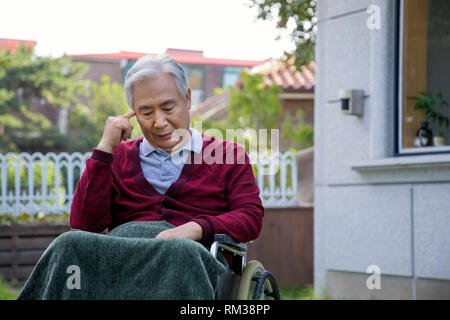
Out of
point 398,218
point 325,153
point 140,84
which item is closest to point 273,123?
point 325,153

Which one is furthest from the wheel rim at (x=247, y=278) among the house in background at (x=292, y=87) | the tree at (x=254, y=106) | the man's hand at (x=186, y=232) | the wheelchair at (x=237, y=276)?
the house in background at (x=292, y=87)

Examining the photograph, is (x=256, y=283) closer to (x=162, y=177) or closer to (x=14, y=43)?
(x=162, y=177)

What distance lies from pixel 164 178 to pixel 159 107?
0.31 meters

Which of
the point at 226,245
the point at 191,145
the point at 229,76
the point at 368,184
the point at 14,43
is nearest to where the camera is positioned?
the point at 226,245

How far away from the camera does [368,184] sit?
15.7 feet

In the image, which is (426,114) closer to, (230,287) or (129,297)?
(230,287)

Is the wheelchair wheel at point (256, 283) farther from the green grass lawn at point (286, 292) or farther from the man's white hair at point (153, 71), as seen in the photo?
the green grass lawn at point (286, 292)

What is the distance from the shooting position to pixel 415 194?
4410mm

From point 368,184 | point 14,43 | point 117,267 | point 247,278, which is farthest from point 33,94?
point 117,267

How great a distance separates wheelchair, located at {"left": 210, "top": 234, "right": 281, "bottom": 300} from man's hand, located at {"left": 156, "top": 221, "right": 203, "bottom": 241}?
0.23ft

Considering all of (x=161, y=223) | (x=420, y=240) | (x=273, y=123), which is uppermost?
(x=273, y=123)

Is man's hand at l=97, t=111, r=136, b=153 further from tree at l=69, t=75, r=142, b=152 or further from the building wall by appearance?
tree at l=69, t=75, r=142, b=152

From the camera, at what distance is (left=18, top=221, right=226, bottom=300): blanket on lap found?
206cm
